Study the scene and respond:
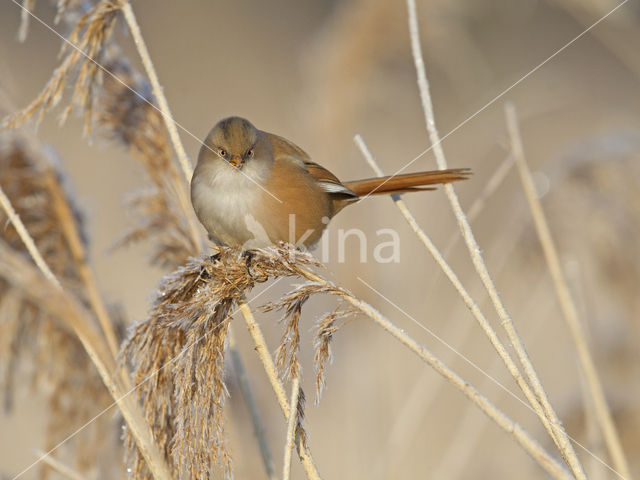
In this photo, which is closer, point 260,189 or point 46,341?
point 46,341

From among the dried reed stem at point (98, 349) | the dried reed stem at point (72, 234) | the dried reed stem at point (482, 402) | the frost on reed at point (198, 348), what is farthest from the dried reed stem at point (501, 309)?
the dried reed stem at point (72, 234)

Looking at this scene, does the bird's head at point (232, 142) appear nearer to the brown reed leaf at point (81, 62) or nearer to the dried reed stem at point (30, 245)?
the brown reed leaf at point (81, 62)

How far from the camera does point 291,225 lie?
228 cm

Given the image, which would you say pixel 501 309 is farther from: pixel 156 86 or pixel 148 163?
pixel 148 163

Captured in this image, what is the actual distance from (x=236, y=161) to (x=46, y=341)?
2.82 ft

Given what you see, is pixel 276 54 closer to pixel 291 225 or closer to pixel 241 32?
pixel 241 32

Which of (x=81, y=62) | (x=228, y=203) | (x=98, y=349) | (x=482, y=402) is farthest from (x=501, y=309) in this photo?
(x=81, y=62)

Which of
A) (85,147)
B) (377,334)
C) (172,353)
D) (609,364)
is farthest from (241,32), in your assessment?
(172,353)

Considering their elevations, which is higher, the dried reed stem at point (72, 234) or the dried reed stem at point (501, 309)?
the dried reed stem at point (72, 234)

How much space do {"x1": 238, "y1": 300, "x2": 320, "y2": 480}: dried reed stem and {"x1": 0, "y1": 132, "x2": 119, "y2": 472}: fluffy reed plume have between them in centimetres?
71

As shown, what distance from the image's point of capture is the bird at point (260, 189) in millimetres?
2137

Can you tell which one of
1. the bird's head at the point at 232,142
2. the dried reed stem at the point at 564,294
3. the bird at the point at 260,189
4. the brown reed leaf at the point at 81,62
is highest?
the brown reed leaf at the point at 81,62

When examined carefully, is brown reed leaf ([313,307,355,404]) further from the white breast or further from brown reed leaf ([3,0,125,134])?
brown reed leaf ([3,0,125,134])

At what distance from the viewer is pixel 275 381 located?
5.07 ft
